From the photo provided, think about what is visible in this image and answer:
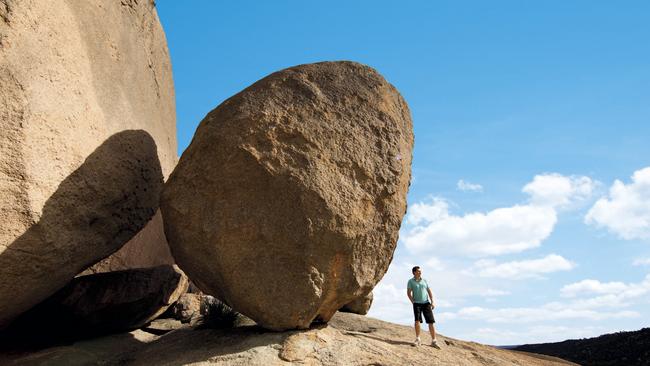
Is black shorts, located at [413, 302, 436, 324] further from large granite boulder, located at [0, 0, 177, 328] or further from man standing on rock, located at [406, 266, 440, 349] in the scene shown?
large granite boulder, located at [0, 0, 177, 328]

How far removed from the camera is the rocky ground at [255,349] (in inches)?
259

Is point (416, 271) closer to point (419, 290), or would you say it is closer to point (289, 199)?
point (419, 290)

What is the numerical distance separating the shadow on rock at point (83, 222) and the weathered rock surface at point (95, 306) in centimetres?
84

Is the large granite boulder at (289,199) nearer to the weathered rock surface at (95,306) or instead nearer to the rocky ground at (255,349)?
the rocky ground at (255,349)

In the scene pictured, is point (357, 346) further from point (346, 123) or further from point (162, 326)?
point (162, 326)

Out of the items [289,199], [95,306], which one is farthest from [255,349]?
[95,306]

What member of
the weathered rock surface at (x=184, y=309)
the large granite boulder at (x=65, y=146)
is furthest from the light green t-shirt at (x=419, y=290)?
the large granite boulder at (x=65, y=146)

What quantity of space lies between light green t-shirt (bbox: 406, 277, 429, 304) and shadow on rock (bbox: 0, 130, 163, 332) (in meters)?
4.20

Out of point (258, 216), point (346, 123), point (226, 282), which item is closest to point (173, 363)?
point (226, 282)

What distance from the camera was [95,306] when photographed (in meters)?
8.30

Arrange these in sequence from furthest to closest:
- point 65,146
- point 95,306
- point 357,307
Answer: point 357,307 < point 95,306 < point 65,146

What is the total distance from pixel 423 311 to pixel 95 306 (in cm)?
489

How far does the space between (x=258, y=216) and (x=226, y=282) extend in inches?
38.7

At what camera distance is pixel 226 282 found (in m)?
6.98
